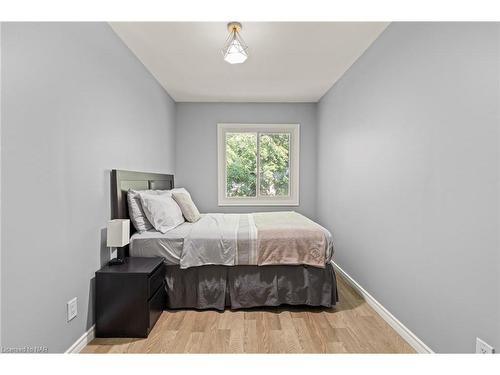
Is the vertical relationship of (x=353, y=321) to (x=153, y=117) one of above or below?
below

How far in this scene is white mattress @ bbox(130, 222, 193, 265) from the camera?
238cm

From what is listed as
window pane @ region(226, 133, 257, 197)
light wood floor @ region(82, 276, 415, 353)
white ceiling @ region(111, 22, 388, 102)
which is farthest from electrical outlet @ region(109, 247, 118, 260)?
window pane @ region(226, 133, 257, 197)

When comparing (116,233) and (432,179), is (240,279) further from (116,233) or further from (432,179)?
(432,179)

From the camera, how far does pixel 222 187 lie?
471 cm

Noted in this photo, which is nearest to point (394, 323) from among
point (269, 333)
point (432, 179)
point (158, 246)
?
point (269, 333)

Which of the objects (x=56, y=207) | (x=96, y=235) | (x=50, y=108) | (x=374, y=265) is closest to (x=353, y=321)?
(x=374, y=265)

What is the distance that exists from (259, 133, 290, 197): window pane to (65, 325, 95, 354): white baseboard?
3380 millimetres

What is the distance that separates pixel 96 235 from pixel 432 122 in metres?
2.54

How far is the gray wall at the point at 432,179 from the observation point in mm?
1306

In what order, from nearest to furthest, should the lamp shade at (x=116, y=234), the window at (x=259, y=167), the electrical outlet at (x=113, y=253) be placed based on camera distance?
1. the lamp shade at (x=116, y=234)
2. the electrical outlet at (x=113, y=253)
3. the window at (x=259, y=167)

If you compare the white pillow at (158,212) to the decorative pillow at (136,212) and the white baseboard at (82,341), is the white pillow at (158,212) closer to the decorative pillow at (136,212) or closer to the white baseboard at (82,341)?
the decorative pillow at (136,212)

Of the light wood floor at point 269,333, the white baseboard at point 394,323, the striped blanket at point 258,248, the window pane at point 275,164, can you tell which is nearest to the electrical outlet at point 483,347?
the white baseboard at point 394,323

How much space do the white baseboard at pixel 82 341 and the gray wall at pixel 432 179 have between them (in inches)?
92.9
